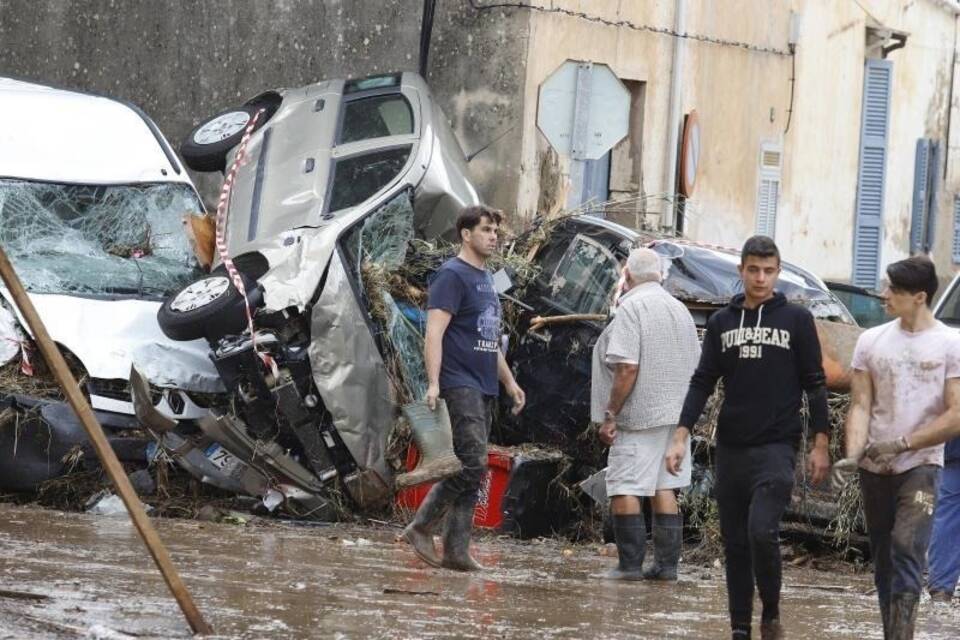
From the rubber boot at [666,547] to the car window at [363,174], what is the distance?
395 centimetres

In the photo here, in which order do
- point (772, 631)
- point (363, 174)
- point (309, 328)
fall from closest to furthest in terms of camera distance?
point (772, 631)
point (309, 328)
point (363, 174)

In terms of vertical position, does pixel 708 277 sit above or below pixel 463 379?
above

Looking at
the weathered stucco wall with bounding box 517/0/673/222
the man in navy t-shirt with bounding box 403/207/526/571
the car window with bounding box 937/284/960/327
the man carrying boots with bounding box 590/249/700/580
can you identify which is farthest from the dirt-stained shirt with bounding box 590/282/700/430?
the weathered stucco wall with bounding box 517/0/673/222

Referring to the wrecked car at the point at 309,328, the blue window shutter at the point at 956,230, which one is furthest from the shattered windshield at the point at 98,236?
the blue window shutter at the point at 956,230

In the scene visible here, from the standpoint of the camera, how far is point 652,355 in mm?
9867

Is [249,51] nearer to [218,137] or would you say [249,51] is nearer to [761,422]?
[218,137]

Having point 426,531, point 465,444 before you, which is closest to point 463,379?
point 465,444

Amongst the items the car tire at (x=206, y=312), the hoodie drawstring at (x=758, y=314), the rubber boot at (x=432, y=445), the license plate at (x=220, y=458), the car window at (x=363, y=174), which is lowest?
the license plate at (x=220, y=458)

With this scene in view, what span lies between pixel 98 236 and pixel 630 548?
4.72 metres

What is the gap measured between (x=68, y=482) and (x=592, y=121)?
269 inches

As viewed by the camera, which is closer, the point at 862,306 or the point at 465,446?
the point at 465,446

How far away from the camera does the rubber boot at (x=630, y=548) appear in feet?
32.1

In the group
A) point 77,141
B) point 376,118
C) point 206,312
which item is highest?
point 376,118

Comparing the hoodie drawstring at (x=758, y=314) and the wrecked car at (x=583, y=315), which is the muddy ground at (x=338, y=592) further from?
the hoodie drawstring at (x=758, y=314)
